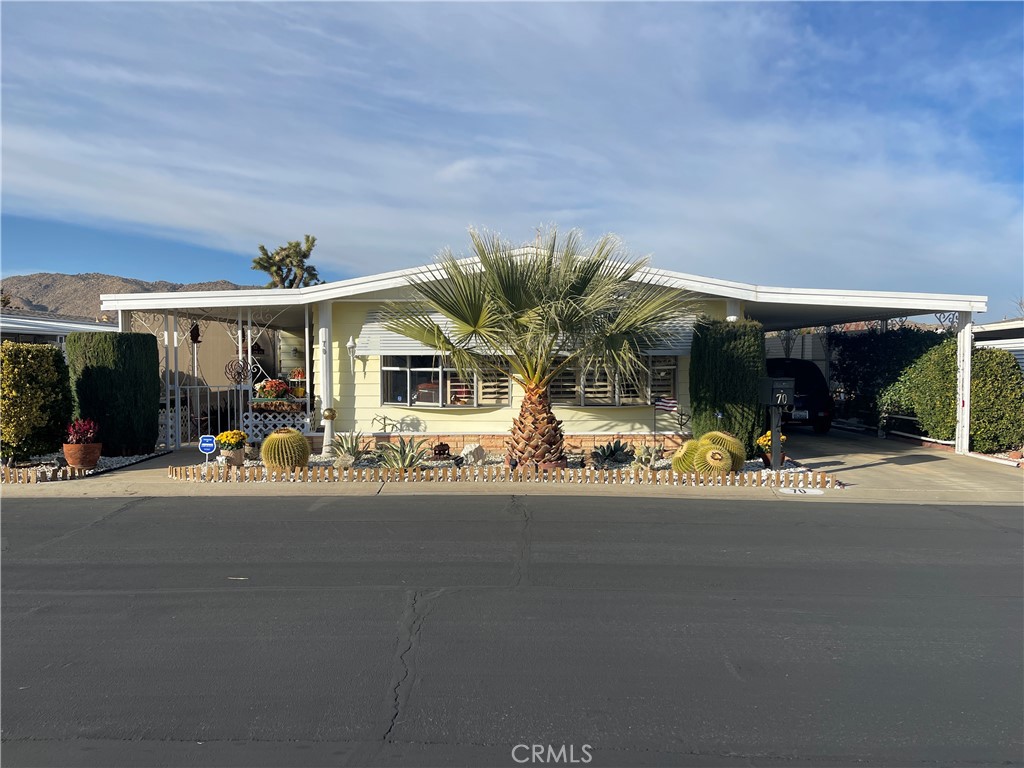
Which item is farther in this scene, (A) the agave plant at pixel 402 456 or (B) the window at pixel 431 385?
(B) the window at pixel 431 385

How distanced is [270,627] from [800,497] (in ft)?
25.6

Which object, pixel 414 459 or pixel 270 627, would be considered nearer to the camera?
pixel 270 627

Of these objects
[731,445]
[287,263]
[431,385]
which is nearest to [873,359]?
[731,445]

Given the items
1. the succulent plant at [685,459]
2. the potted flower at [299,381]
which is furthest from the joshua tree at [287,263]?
the succulent plant at [685,459]

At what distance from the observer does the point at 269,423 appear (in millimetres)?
14469

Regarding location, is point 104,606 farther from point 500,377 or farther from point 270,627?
point 500,377

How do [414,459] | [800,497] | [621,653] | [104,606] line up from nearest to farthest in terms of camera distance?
[621,653], [104,606], [800,497], [414,459]

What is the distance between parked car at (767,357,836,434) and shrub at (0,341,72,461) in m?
15.1

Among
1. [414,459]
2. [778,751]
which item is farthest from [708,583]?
[414,459]

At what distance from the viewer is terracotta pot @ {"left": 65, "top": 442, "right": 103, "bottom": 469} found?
1177cm

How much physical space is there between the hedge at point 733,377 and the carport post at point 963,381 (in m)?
4.47

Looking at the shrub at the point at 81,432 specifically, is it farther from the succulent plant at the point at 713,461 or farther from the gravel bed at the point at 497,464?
the succulent plant at the point at 713,461

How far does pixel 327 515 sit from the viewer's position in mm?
8961

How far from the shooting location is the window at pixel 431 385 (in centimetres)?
1466
